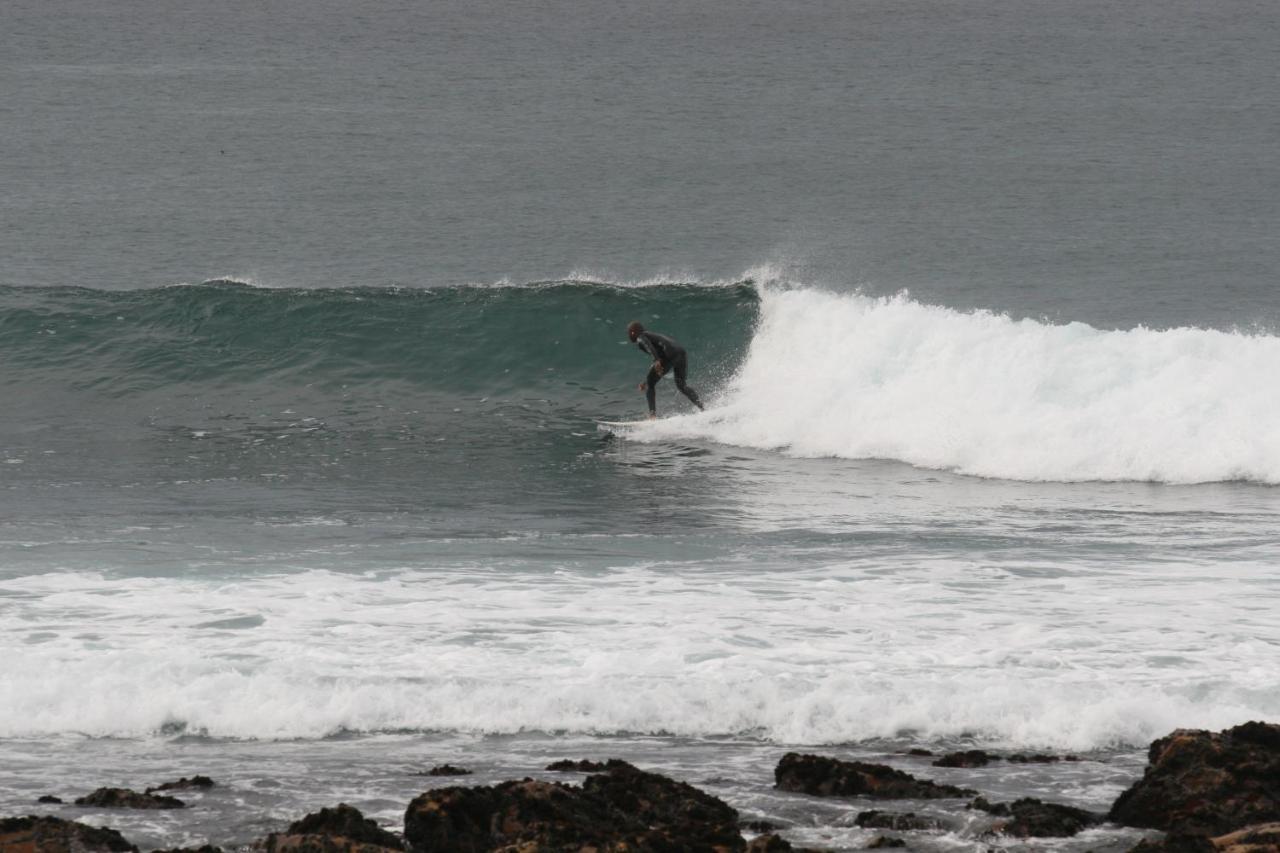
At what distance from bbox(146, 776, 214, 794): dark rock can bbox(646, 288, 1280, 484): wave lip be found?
42.9 ft

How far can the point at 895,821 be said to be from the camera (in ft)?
27.6

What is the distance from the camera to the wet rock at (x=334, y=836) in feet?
25.3

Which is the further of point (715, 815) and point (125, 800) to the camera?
point (125, 800)

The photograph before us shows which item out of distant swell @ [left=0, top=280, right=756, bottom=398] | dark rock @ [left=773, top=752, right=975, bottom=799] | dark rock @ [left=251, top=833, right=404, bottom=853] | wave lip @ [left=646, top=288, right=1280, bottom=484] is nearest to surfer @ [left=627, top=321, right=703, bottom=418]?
wave lip @ [left=646, top=288, right=1280, bottom=484]

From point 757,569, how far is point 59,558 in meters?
6.01

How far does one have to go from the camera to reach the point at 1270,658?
1137 cm

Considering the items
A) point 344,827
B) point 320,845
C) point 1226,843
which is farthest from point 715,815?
point 1226,843

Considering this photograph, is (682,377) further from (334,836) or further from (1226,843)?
(1226,843)

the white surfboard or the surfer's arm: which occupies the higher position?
the surfer's arm

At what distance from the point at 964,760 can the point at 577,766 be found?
2.16 meters

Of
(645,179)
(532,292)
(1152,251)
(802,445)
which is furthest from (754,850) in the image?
A: (645,179)

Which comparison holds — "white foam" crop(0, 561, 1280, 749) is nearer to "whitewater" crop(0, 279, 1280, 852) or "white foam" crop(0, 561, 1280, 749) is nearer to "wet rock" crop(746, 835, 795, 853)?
"whitewater" crop(0, 279, 1280, 852)

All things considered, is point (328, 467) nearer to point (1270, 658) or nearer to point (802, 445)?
point (802, 445)

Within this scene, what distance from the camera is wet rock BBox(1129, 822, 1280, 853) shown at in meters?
7.41
